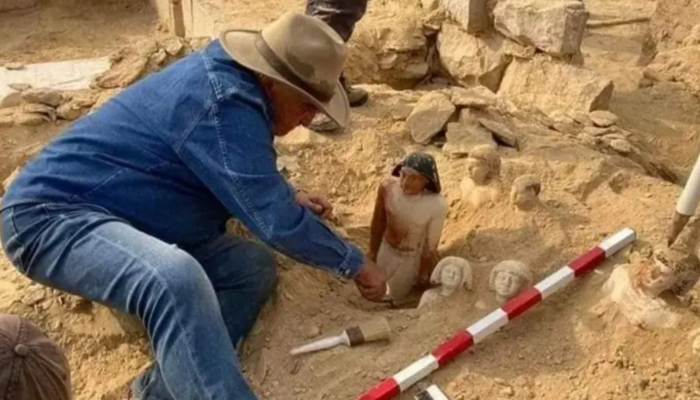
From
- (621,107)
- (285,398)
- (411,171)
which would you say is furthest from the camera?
(621,107)

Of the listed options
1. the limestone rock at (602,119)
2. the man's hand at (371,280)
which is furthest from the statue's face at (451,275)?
the limestone rock at (602,119)

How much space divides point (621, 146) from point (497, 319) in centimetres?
198

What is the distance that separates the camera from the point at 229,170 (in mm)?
3215

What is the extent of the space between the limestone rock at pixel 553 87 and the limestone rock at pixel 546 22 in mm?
117

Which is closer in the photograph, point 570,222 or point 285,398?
point 285,398

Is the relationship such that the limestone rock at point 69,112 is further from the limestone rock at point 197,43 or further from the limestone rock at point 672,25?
the limestone rock at point 672,25

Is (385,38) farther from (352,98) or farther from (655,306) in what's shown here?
(655,306)

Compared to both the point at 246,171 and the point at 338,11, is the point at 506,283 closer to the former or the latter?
the point at 246,171

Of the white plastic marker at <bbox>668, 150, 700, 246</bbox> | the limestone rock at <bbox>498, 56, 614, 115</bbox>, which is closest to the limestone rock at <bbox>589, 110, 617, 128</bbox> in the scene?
the limestone rock at <bbox>498, 56, 614, 115</bbox>

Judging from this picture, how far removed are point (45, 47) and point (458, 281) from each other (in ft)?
18.2

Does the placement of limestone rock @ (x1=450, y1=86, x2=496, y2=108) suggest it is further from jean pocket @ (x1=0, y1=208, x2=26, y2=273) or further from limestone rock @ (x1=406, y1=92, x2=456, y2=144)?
jean pocket @ (x1=0, y1=208, x2=26, y2=273)

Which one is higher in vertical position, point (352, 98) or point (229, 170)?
point (229, 170)

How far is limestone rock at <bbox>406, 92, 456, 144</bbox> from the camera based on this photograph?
4910mm

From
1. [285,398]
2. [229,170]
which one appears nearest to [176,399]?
[285,398]
